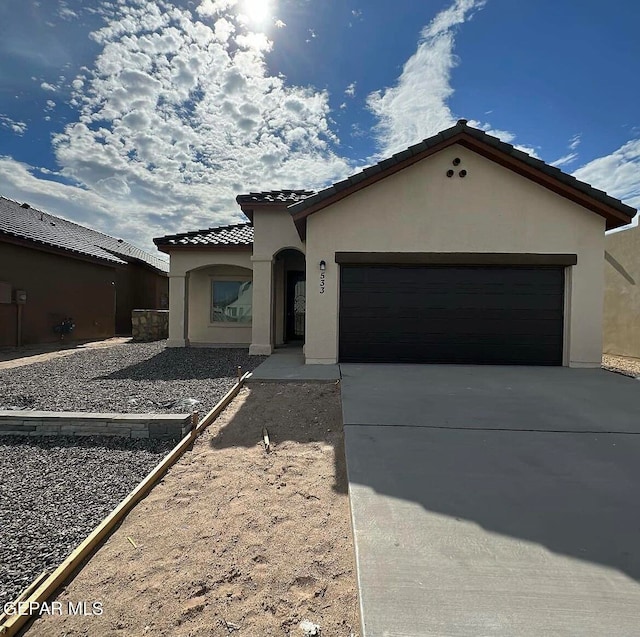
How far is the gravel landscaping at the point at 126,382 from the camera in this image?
5.07 metres

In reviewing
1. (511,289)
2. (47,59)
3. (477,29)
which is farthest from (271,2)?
(511,289)

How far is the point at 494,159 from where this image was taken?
25.7 ft

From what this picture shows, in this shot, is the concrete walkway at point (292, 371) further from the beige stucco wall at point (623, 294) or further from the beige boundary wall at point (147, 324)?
the beige stucco wall at point (623, 294)

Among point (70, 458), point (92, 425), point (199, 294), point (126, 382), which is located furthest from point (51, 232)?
point (70, 458)

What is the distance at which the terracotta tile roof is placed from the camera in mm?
7473

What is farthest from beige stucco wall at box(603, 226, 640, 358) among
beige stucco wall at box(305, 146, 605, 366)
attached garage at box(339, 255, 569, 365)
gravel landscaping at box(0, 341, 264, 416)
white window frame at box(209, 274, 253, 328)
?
white window frame at box(209, 274, 253, 328)

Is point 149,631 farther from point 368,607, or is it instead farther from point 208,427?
point 208,427

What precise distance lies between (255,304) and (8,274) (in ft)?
30.8

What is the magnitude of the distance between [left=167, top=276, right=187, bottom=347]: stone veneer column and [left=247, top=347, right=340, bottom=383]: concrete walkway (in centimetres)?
413

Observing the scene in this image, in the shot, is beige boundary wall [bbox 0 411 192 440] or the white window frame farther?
the white window frame

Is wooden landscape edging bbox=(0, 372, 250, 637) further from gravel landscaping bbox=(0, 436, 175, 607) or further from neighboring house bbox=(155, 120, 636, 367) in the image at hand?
neighboring house bbox=(155, 120, 636, 367)

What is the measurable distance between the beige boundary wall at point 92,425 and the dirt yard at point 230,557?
1.97 ft

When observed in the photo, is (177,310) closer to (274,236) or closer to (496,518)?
(274,236)

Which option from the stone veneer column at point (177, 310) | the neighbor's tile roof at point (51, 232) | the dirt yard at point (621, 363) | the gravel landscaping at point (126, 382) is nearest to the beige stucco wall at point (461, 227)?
the dirt yard at point (621, 363)
